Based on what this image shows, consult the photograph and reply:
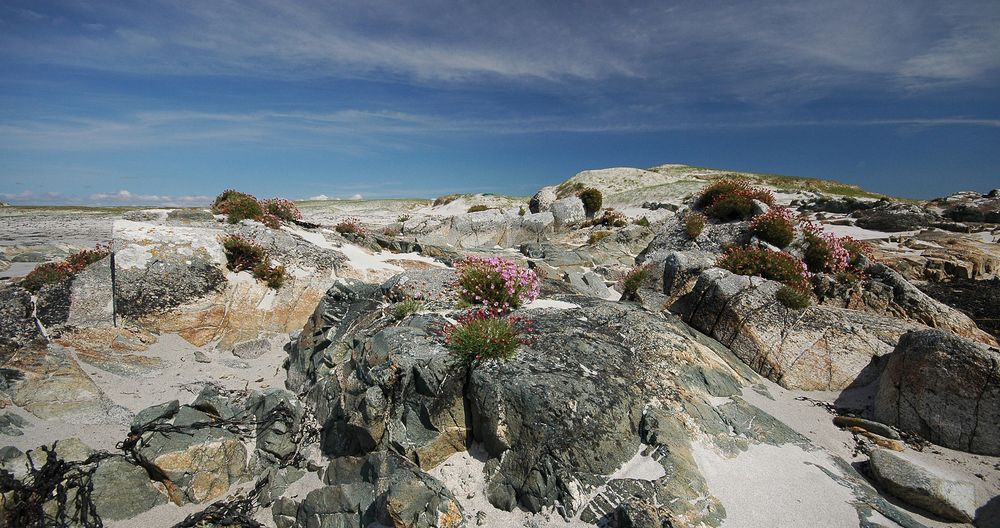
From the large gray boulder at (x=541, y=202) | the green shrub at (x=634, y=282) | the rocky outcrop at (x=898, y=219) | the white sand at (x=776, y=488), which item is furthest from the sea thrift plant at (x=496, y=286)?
the rocky outcrop at (x=898, y=219)

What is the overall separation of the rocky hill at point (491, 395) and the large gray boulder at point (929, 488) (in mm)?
32

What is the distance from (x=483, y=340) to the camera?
24.2ft

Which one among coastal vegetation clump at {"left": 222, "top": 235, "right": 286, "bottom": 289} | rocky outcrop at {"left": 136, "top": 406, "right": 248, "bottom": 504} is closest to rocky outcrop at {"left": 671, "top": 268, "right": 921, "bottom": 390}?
rocky outcrop at {"left": 136, "top": 406, "right": 248, "bottom": 504}

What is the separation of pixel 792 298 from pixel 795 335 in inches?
40.3

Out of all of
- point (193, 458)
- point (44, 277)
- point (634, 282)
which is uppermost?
point (634, 282)

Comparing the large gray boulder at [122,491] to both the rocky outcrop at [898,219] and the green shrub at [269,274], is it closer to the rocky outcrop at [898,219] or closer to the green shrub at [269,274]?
the green shrub at [269,274]

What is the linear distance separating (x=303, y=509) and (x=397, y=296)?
5613 mm

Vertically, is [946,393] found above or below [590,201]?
below

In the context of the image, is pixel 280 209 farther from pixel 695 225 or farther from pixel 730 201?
pixel 730 201

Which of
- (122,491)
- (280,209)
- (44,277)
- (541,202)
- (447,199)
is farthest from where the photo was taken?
(447,199)

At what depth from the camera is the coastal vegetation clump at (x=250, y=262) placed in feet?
48.7

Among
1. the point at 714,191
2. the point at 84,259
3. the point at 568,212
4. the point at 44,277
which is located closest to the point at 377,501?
the point at 44,277

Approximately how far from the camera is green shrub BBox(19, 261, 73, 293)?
40.2 ft

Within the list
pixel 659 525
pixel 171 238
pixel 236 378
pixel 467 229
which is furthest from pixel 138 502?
pixel 467 229
